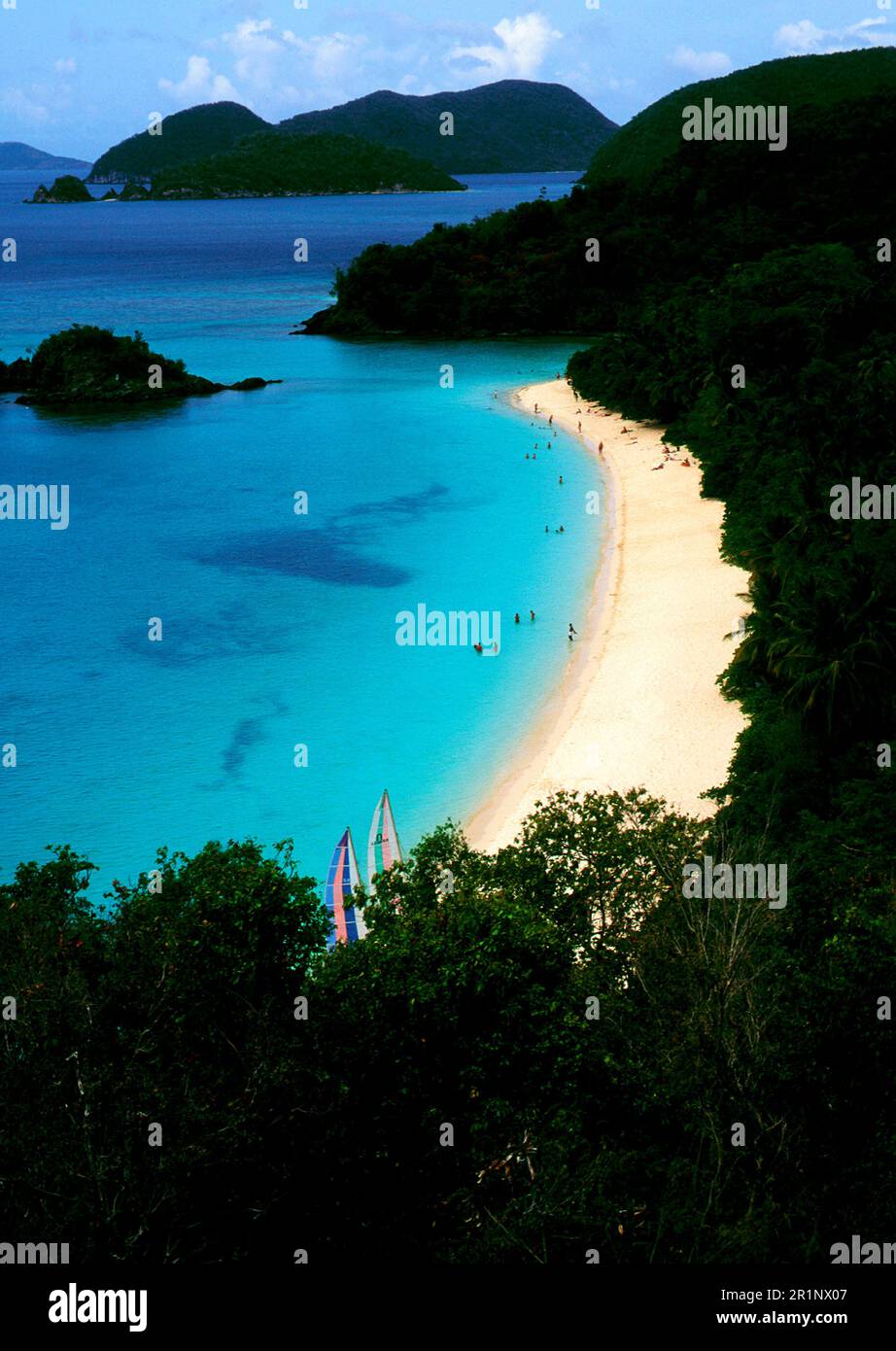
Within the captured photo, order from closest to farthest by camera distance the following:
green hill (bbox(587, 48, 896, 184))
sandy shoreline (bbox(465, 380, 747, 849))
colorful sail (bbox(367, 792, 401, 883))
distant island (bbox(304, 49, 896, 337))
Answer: colorful sail (bbox(367, 792, 401, 883)), sandy shoreline (bbox(465, 380, 747, 849)), distant island (bbox(304, 49, 896, 337)), green hill (bbox(587, 48, 896, 184))

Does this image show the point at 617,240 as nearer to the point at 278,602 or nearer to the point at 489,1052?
the point at 278,602

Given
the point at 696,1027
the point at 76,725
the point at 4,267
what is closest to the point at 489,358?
the point at 76,725

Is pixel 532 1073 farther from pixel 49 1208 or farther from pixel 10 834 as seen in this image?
pixel 10 834

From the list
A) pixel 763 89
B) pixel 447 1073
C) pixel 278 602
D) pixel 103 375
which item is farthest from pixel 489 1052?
pixel 763 89

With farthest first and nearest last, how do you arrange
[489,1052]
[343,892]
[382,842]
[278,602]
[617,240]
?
[617,240], [278,602], [382,842], [343,892], [489,1052]

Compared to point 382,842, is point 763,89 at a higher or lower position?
higher

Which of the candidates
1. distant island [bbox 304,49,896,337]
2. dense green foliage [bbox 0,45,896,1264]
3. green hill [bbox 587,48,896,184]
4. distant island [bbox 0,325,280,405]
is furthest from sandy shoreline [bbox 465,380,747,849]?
green hill [bbox 587,48,896,184]

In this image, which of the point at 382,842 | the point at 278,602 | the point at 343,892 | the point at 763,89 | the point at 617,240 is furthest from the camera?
the point at 763,89

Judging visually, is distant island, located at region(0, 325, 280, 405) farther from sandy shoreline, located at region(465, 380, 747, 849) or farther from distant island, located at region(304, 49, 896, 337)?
sandy shoreline, located at region(465, 380, 747, 849)
